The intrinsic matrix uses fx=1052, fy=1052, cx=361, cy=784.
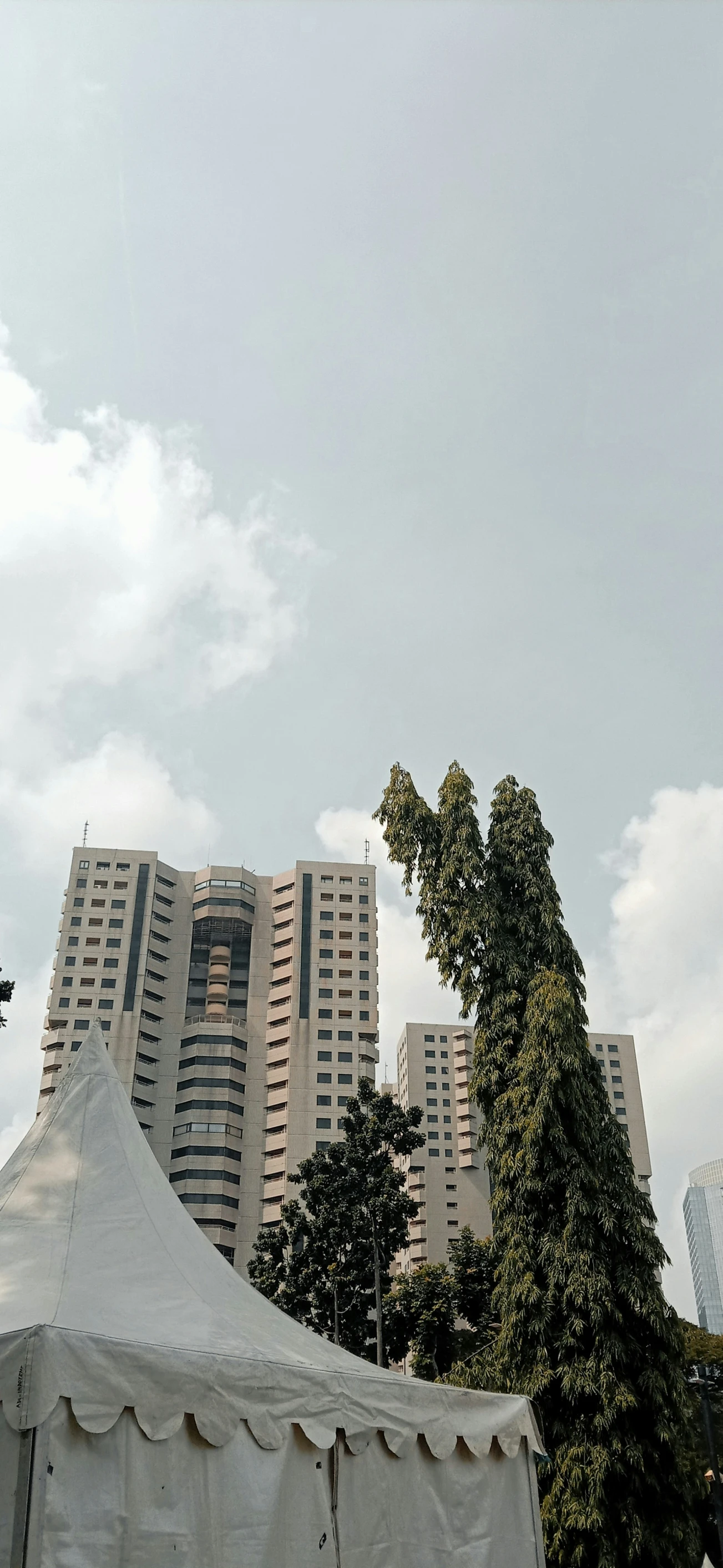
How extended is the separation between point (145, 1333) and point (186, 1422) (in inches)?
22.4

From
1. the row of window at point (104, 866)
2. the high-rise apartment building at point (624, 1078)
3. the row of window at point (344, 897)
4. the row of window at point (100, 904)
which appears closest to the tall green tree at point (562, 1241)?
the row of window at point (344, 897)

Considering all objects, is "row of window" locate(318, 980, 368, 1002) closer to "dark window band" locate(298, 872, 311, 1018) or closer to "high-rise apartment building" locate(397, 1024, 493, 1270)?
"dark window band" locate(298, 872, 311, 1018)

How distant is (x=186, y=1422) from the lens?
6.46 m

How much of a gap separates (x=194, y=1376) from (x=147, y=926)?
235 feet

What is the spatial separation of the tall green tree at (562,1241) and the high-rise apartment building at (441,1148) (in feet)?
213

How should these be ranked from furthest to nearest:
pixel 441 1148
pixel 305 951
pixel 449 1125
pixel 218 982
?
pixel 449 1125 → pixel 441 1148 → pixel 218 982 → pixel 305 951

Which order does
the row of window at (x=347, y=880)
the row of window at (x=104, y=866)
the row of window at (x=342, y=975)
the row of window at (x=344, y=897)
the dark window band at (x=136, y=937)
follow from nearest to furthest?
the dark window band at (x=136, y=937)
the row of window at (x=342, y=975)
the row of window at (x=104, y=866)
the row of window at (x=344, y=897)
the row of window at (x=347, y=880)

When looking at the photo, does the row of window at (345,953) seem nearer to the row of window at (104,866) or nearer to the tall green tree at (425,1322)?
the row of window at (104,866)

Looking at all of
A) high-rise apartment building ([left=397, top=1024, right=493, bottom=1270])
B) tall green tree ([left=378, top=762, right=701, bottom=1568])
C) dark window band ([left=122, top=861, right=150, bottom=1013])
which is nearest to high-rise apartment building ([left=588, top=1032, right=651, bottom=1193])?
high-rise apartment building ([left=397, top=1024, right=493, bottom=1270])

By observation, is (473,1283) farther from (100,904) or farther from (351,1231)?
(100,904)

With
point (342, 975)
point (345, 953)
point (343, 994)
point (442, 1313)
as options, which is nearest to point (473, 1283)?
point (442, 1313)

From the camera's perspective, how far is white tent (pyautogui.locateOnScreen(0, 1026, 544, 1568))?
233 inches

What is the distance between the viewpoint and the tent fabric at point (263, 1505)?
591 centimetres

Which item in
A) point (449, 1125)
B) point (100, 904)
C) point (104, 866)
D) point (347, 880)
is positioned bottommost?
point (449, 1125)
